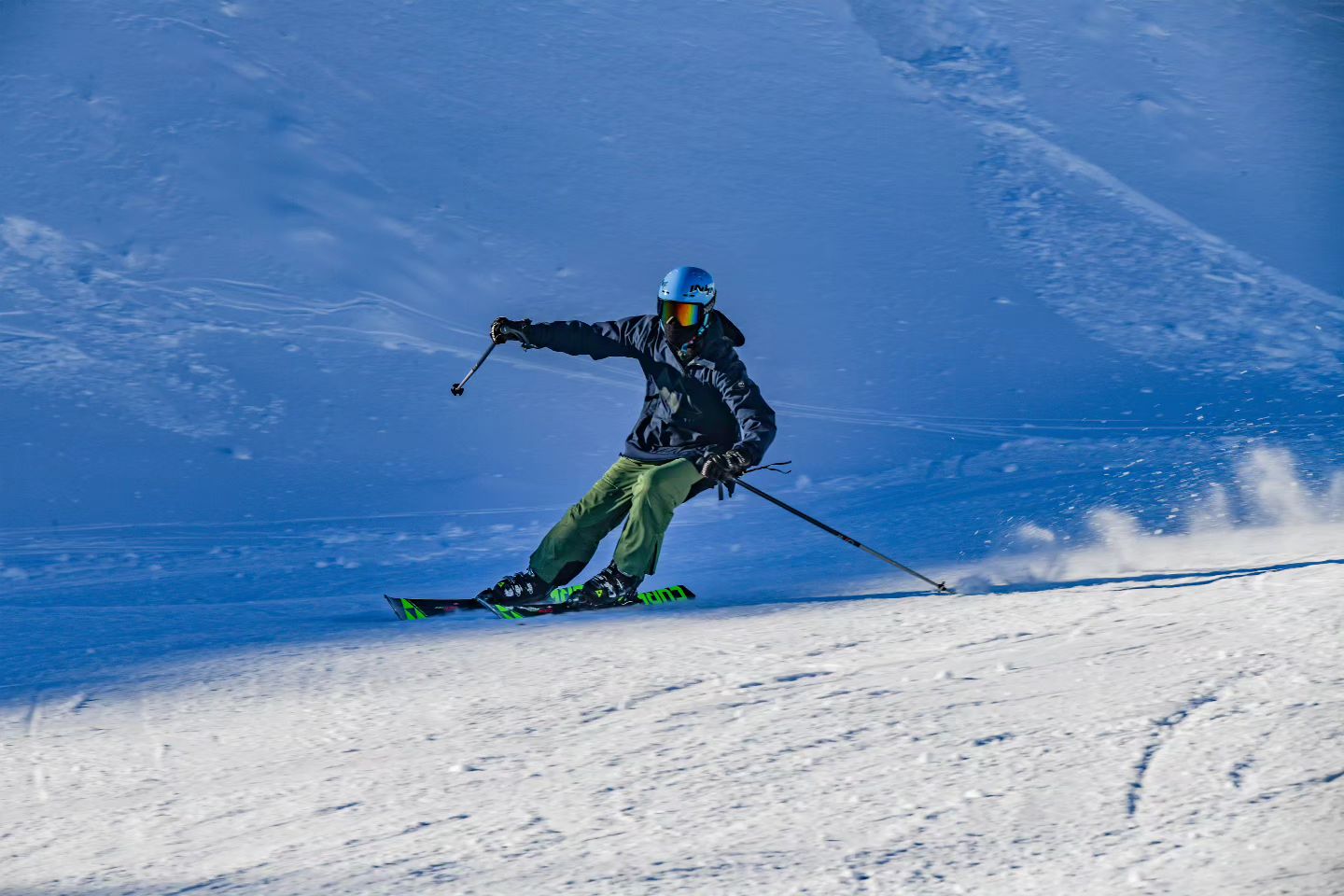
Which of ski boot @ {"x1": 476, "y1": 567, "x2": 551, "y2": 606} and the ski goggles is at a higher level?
the ski goggles

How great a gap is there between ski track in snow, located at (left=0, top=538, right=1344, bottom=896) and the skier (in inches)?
25.1

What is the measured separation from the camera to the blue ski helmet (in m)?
5.30

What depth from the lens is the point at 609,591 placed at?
5.42 m

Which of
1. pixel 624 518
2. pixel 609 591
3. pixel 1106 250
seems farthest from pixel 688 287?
pixel 1106 250

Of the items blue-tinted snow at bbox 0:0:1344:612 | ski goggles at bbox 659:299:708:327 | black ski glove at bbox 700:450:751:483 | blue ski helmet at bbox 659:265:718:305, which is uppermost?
blue-tinted snow at bbox 0:0:1344:612

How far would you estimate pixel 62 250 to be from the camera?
10.1 meters

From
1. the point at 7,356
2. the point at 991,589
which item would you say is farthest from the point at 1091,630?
the point at 7,356

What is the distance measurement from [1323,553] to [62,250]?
8.35 m

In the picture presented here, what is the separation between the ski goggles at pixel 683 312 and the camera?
5.31 m

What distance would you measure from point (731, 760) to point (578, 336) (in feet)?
8.27

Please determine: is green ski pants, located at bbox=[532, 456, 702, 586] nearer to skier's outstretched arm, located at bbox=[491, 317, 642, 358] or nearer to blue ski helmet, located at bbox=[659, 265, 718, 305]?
skier's outstretched arm, located at bbox=[491, 317, 642, 358]

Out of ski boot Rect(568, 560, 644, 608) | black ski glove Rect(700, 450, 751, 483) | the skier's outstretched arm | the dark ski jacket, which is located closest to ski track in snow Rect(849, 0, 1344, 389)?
the dark ski jacket

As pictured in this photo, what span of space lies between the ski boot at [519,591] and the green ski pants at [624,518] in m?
0.04

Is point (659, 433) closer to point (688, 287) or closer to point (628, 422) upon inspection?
point (688, 287)
